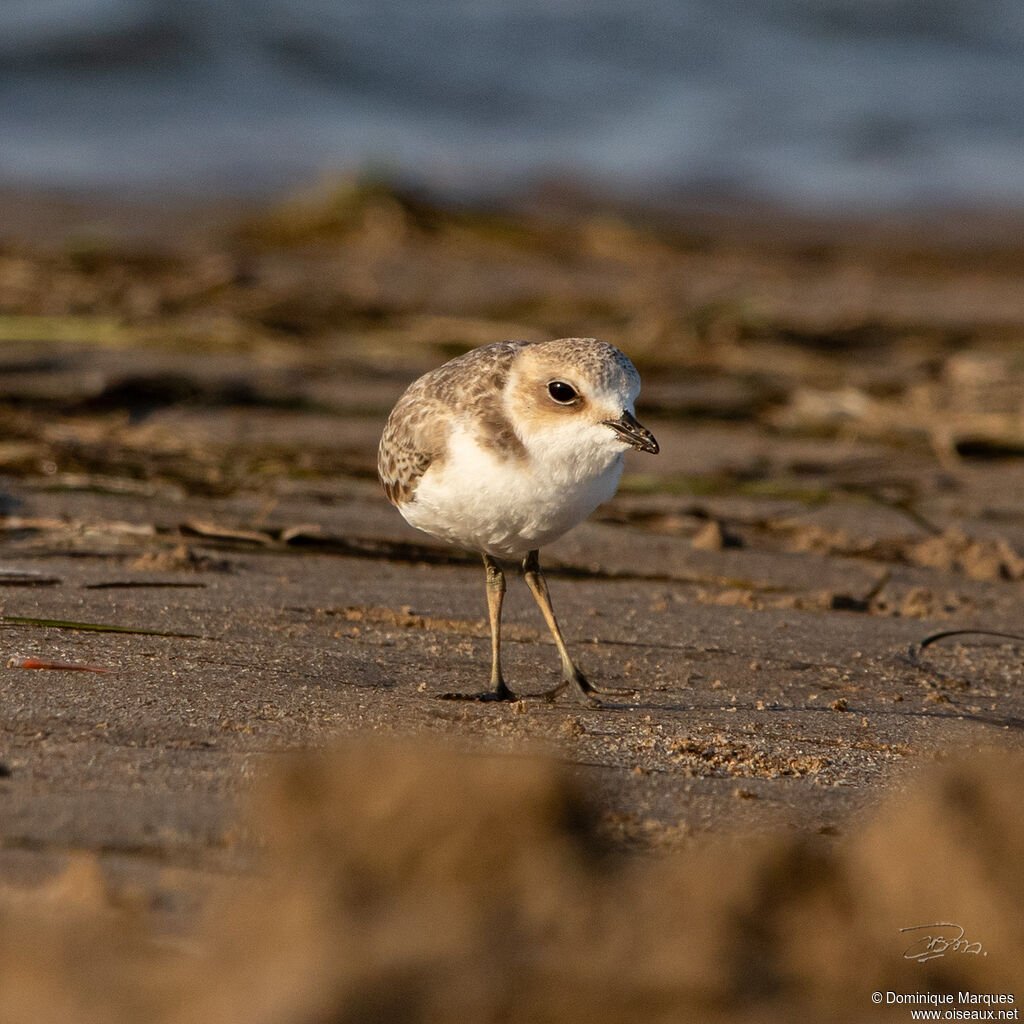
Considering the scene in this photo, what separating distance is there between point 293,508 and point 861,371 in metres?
Answer: 3.64

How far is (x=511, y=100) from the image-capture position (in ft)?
53.4

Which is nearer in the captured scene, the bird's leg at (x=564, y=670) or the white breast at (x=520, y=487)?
the white breast at (x=520, y=487)

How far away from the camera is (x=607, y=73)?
1678 cm

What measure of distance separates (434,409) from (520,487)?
363 millimetres

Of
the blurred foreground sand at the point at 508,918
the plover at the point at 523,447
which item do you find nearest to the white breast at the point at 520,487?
the plover at the point at 523,447

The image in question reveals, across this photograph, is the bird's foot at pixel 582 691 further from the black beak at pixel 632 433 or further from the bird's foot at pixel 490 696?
the black beak at pixel 632 433

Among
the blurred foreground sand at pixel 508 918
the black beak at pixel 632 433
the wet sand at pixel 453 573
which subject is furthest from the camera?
the black beak at pixel 632 433

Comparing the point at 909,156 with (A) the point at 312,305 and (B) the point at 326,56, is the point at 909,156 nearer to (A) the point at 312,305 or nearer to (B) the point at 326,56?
(B) the point at 326,56

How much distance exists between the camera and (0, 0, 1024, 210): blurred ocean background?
14.4m

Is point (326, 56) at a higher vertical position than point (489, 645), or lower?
higher

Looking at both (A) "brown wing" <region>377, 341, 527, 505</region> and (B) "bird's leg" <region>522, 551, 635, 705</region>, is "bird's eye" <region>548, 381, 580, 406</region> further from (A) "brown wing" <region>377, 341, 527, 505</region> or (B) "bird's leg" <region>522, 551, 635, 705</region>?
(B) "bird's leg" <region>522, 551, 635, 705</region>

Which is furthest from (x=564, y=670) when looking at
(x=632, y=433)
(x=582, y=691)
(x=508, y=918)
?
(x=508, y=918)

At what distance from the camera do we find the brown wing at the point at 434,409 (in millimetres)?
3023

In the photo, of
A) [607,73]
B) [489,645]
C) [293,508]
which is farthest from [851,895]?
[607,73]
